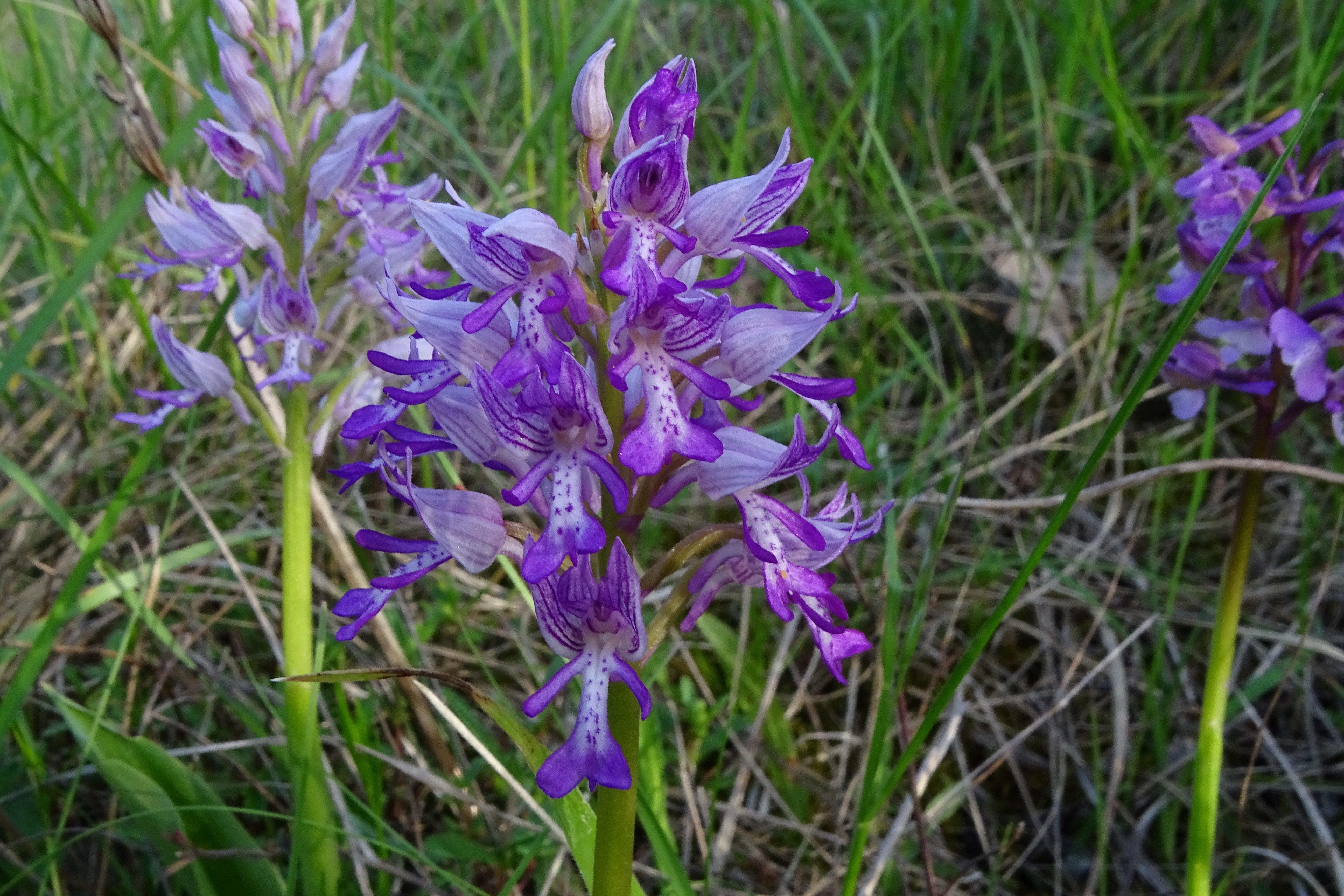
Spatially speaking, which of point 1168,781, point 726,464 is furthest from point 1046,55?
point 726,464

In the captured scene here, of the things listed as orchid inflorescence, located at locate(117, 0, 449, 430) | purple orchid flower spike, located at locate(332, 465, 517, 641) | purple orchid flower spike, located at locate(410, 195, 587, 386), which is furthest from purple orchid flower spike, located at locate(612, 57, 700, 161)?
orchid inflorescence, located at locate(117, 0, 449, 430)

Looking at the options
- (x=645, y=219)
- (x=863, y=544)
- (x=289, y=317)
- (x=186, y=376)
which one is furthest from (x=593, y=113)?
(x=863, y=544)

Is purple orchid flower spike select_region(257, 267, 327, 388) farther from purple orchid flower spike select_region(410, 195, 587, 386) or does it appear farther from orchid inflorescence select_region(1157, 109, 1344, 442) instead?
orchid inflorescence select_region(1157, 109, 1344, 442)

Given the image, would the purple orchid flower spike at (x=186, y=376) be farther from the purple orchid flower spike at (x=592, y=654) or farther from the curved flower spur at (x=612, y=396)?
the purple orchid flower spike at (x=592, y=654)

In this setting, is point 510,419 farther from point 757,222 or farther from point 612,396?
point 757,222

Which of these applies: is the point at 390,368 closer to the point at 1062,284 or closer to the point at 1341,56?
the point at 1062,284

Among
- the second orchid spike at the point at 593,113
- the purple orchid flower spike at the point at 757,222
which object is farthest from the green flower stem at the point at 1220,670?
the second orchid spike at the point at 593,113

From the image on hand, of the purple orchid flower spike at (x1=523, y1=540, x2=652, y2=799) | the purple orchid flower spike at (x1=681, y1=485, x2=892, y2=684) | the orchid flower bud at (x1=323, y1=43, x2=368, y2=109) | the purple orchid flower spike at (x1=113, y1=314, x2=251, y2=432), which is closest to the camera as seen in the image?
the purple orchid flower spike at (x1=523, y1=540, x2=652, y2=799)
